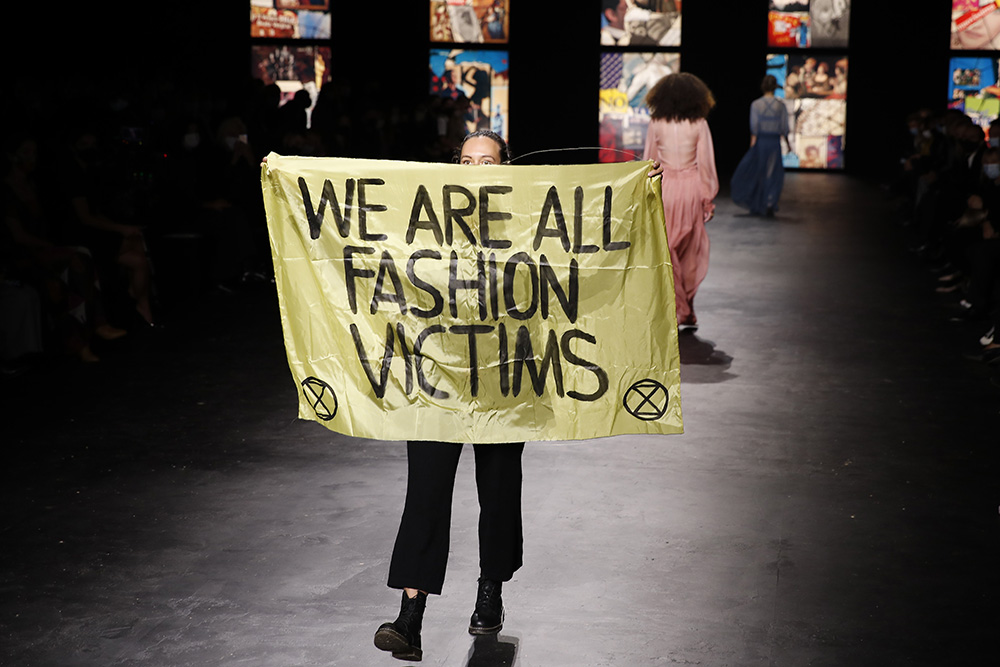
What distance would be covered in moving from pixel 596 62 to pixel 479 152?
670 inches

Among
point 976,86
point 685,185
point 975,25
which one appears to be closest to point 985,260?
point 685,185

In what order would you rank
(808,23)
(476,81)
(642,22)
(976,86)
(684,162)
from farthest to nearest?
(476,81) < (642,22) < (808,23) < (976,86) < (684,162)

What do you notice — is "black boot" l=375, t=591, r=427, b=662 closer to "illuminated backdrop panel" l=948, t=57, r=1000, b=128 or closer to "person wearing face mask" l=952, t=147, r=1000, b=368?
"person wearing face mask" l=952, t=147, r=1000, b=368

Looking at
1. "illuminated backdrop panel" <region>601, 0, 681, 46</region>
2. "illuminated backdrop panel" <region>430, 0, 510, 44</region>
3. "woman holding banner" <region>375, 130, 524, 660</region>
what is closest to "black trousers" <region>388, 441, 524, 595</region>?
"woman holding banner" <region>375, 130, 524, 660</region>

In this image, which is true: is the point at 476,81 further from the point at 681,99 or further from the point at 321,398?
the point at 321,398

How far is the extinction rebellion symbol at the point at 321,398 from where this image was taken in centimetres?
331

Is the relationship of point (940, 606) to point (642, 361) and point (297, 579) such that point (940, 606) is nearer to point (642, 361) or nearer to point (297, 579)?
point (642, 361)

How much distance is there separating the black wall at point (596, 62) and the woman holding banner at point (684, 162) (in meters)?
11.8

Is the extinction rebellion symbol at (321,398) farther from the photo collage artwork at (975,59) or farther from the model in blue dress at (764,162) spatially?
the photo collage artwork at (975,59)

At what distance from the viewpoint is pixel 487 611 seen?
331cm

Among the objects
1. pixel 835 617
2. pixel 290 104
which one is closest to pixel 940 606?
pixel 835 617

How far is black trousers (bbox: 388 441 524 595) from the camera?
10.5ft

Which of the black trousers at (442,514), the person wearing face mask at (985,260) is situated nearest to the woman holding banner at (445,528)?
the black trousers at (442,514)

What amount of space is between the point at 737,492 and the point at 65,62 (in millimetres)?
9601
